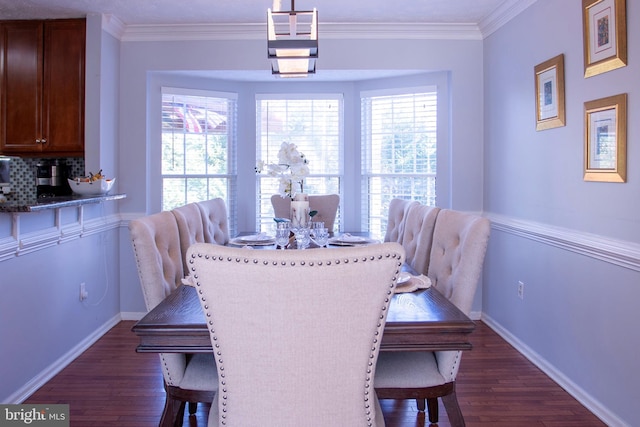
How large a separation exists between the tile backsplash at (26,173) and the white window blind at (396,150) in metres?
2.65

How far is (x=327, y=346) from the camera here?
→ 3.83 ft

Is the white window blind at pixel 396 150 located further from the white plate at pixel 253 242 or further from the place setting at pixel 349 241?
the white plate at pixel 253 242

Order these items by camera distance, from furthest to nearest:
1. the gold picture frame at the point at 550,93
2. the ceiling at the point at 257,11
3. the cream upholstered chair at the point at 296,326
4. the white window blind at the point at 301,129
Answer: the white window blind at the point at 301,129 < the ceiling at the point at 257,11 < the gold picture frame at the point at 550,93 < the cream upholstered chair at the point at 296,326

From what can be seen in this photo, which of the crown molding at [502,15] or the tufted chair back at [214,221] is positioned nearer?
the tufted chair back at [214,221]

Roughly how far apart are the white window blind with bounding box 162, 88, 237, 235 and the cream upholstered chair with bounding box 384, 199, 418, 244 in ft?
5.98

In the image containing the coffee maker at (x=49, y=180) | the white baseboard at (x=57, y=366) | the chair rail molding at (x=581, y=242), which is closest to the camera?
the chair rail molding at (x=581, y=242)

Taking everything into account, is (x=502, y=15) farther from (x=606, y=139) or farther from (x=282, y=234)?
(x=282, y=234)

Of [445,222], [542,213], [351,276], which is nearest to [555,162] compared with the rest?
[542,213]

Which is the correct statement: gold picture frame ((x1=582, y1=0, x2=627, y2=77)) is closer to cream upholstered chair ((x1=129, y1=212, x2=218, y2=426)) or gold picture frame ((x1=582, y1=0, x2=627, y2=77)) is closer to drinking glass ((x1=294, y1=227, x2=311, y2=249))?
drinking glass ((x1=294, y1=227, x2=311, y2=249))

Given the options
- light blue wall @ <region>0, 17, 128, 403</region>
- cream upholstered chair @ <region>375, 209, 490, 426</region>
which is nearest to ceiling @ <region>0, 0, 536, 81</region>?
light blue wall @ <region>0, 17, 128, 403</region>

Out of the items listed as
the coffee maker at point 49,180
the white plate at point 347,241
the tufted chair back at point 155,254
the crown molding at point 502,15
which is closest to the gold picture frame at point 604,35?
the crown molding at point 502,15

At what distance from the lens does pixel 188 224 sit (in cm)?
265

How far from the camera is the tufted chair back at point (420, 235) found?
2574 mm

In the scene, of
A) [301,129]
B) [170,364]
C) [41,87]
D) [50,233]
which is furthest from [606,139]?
[41,87]
